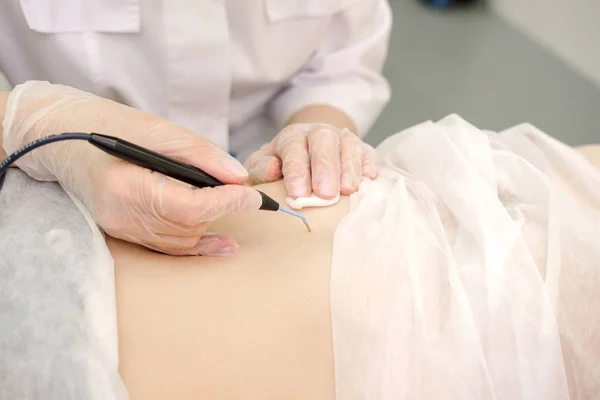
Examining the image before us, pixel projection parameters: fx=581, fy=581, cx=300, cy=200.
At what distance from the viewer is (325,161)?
742 mm

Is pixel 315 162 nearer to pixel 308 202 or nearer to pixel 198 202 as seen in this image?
pixel 308 202

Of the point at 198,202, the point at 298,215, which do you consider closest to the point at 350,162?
the point at 298,215

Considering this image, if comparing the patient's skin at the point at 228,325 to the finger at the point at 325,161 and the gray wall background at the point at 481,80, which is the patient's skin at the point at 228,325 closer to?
the finger at the point at 325,161

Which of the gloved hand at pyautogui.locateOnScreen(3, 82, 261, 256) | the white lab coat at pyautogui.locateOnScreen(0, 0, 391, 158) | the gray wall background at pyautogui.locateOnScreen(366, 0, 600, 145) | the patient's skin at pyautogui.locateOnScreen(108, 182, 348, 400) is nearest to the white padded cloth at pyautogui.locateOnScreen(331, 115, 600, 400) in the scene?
the patient's skin at pyautogui.locateOnScreen(108, 182, 348, 400)

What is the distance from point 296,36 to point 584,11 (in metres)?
1.48

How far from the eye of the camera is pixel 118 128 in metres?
0.62

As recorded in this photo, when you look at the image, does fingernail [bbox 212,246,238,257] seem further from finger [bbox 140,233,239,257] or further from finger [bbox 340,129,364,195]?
finger [bbox 340,129,364,195]

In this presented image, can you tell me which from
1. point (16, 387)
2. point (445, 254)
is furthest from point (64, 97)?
point (445, 254)

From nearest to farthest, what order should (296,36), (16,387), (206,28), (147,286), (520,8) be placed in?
(16,387) → (147,286) → (206,28) → (296,36) → (520,8)

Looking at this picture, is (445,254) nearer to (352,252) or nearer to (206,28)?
(352,252)

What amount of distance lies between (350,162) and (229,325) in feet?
0.96

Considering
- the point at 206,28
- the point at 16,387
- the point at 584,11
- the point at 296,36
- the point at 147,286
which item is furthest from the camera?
the point at 584,11

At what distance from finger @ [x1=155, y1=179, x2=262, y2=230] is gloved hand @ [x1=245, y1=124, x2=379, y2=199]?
12 centimetres

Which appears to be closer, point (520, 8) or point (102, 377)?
point (102, 377)
